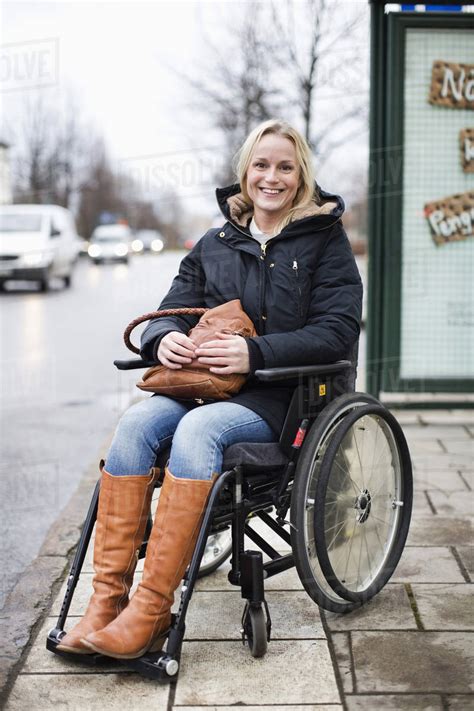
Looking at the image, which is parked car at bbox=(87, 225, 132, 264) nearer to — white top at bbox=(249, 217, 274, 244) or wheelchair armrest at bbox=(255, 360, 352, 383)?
white top at bbox=(249, 217, 274, 244)

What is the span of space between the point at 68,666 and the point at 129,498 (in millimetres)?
523

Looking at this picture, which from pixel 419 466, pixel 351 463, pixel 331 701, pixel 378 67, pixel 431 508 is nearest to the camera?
pixel 331 701

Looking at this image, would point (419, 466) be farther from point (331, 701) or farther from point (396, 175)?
point (331, 701)

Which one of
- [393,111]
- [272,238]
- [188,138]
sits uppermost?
[188,138]

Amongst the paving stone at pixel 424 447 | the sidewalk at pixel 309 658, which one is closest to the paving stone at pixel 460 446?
the paving stone at pixel 424 447

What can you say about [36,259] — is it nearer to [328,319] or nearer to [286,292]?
[286,292]

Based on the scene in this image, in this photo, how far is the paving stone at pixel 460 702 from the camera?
2586 millimetres

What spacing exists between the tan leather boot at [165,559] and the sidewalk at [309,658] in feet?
0.49

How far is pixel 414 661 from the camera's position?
2885 millimetres

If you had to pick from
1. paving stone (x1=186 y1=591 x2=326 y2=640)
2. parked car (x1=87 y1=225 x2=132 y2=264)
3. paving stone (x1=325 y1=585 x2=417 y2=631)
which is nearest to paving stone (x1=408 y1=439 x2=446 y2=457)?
paving stone (x1=325 y1=585 x2=417 y2=631)

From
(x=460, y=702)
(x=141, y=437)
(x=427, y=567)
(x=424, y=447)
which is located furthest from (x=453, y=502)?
(x=141, y=437)

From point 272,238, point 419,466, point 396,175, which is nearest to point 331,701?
point 272,238

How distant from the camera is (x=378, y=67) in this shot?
6.48m

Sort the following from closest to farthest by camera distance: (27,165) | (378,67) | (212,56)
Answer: (378,67)
(212,56)
(27,165)
